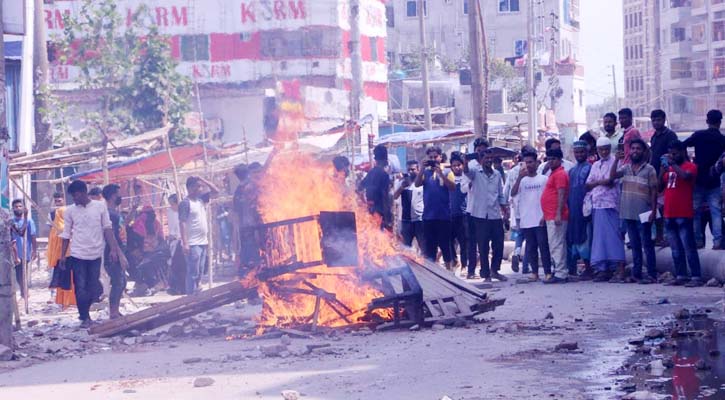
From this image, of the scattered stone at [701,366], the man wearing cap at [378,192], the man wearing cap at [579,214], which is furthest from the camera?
the man wearing cap at [378,192]

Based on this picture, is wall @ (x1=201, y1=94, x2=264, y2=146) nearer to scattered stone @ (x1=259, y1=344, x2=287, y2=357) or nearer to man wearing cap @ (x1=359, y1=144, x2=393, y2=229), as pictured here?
man wearing cap @ (x1=359, y1=144, x2=393, y2=229)

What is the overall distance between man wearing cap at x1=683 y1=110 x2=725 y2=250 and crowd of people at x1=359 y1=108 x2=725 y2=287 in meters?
0.01

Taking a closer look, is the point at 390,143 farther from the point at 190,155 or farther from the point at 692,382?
the point at 692,382

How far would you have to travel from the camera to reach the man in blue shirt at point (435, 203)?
625 inches

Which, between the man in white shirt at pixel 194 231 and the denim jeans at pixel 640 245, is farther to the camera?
the man in white shirt at pixel 194 231

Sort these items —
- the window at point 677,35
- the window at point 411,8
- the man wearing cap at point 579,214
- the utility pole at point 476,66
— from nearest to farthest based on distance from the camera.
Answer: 1. the man wearing cap at point 579,214
2. the utility pole at point 476,66
3. the window at point 411,8
4. the window at point 677,35

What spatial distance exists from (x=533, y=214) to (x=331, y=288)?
194 inches

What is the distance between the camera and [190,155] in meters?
24.5

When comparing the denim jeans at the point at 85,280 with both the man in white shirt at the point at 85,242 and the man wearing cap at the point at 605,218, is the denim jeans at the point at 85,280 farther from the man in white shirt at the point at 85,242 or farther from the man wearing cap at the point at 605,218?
the man wearing cap at the point at 605,218

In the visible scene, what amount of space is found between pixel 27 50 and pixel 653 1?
83862 mm

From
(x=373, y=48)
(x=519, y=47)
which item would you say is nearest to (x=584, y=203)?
(x=373, y=48)

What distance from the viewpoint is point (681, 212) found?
1366 centimetres

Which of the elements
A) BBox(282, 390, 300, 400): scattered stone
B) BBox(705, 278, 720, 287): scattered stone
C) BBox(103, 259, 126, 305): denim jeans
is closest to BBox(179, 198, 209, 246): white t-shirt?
BBox(103, 259, 126, 305): denim jeans

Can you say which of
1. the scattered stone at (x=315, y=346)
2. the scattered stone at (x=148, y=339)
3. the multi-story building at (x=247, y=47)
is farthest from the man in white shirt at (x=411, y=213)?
the multi-story building at (x=247, y=47)
